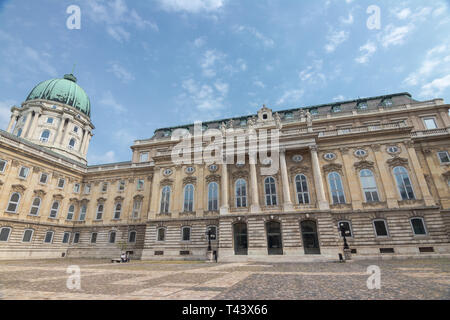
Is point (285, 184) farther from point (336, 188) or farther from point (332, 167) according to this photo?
point (332, 167)

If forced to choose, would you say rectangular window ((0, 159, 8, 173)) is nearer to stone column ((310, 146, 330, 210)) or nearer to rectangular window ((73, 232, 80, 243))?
rectangular window ((73, 232, 80, 243))

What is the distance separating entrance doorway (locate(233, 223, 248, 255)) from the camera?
2630cm

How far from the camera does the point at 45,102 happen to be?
5097cm

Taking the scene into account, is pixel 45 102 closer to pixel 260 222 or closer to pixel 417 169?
pixel 260 222

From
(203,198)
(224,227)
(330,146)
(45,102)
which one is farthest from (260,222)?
(45,102)

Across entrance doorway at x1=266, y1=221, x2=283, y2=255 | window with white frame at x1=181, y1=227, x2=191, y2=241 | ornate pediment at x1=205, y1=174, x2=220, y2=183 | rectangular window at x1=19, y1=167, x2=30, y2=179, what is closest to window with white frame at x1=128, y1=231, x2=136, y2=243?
window with white frame at x1=181, y1=227, x2=191, y2=241

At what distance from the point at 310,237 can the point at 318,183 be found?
19.9ft

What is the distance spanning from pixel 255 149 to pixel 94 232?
28.4m

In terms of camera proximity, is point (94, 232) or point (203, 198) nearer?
point (203, 198)

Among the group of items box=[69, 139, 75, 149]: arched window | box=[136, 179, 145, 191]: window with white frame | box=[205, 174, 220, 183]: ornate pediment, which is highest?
box=[69, 139, 75, 149]: arched window

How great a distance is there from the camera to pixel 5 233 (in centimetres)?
2830

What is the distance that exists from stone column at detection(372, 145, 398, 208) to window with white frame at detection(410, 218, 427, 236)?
216 cm

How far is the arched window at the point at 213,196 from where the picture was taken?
29.6 meters

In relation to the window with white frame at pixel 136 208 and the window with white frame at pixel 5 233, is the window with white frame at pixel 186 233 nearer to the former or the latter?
the window with white frame at pixel 136 208
